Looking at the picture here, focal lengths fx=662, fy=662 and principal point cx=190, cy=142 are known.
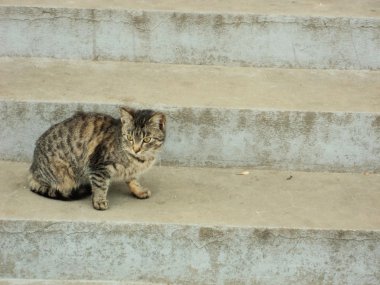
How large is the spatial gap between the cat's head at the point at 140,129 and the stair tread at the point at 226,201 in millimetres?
352

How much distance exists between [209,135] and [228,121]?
6.4 inches

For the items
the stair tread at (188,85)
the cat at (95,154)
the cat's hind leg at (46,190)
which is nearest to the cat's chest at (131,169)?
the cat at (95,154)

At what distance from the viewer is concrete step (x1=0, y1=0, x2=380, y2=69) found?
5230 millimetres

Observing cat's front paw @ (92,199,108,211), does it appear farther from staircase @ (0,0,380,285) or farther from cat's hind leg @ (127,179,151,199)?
cat's hind leg @ (127,179,151,199)

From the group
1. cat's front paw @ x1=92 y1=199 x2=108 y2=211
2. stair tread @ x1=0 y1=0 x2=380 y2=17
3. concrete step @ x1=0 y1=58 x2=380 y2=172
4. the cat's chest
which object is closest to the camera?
cat's front paw @ x1=92 y1=199 x2=108 y2=211

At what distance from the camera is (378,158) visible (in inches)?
181

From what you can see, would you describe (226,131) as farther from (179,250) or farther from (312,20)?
(312,20)

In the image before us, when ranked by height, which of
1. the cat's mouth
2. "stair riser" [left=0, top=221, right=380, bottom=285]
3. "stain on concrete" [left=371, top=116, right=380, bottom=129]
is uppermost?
"stain on concrete" [left=371, top=116, right=380, bottom=129]

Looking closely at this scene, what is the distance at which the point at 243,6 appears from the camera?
5.57 m

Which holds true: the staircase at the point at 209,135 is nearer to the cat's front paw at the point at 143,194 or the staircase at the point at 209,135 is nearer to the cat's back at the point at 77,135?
the cat's front paw at the point at 143,194

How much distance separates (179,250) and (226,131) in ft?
3.29

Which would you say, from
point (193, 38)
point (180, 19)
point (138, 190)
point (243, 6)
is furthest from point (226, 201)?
point (243, 6)

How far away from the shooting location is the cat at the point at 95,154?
401 cm

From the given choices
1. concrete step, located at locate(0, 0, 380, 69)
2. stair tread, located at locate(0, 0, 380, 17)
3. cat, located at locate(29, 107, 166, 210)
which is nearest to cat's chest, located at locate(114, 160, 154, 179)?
cat, located at locate(29, 107, 166, 210)
